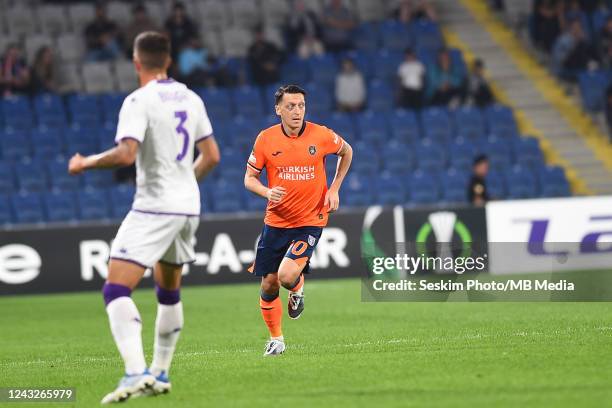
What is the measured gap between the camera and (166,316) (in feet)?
25.6

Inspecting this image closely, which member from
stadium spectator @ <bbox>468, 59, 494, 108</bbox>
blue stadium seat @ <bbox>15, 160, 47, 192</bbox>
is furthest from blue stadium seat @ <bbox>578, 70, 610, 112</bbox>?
blue stadium seat @ <bbox>15, 160, 47, 192</bbox>

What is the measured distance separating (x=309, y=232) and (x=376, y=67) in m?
15.4

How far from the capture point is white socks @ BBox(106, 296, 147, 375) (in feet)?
24.1

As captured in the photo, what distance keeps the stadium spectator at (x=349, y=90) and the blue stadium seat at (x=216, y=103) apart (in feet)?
7.88

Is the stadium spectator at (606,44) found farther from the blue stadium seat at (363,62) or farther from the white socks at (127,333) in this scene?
the white socks at (127,333)

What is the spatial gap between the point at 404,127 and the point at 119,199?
6.41 metres

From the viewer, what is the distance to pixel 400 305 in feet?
51.4

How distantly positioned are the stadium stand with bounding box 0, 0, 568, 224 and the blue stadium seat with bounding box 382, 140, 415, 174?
0.02 metres

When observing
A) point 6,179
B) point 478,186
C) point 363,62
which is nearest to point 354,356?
point 478,186

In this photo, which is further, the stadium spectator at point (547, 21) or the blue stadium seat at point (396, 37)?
the blue stadium seat at point (396, 37)

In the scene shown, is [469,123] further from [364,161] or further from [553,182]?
[364,161]

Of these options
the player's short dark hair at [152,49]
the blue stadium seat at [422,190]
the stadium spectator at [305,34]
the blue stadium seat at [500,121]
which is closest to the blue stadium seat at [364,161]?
the blue stadium seat at [422,190]

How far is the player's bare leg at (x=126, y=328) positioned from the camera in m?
7.32

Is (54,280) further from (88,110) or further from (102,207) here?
(88,110)
